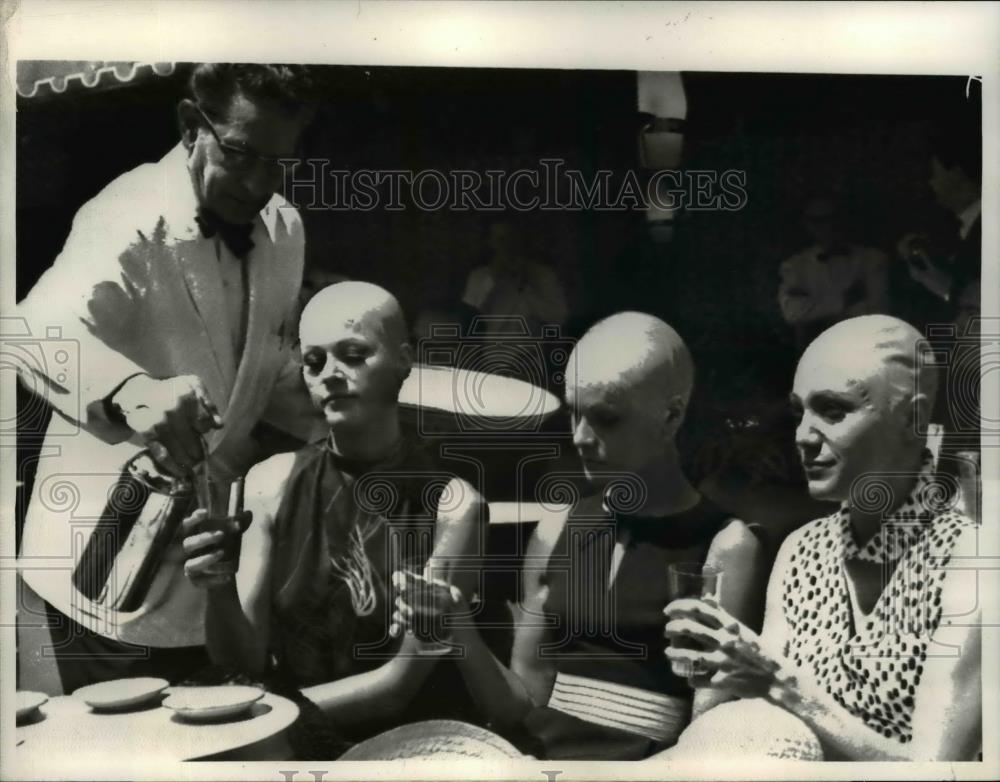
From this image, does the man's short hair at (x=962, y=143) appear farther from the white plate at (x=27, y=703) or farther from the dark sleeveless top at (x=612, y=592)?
the white plate at (x=27, y=703)

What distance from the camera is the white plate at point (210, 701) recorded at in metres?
3.43

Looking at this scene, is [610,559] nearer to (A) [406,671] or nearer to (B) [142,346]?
(A) [406,671]

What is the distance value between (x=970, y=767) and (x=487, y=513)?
1.64 meters

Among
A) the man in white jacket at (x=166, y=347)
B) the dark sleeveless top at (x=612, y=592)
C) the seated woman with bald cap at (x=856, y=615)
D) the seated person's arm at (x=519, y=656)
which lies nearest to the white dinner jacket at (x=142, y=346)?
the man in white jacket at (x=166, y=347)

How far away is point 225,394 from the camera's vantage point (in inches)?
136

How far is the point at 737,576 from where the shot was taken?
3.52m

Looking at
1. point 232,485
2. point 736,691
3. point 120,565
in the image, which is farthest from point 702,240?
point 120,565

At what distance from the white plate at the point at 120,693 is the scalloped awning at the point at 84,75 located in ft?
5.67

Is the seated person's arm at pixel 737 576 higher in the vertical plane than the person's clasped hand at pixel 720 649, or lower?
higher

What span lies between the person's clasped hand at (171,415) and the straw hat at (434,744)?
0.98 meters

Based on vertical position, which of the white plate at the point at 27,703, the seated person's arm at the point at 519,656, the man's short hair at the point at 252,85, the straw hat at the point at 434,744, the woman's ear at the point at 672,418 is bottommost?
the straw hat at the point at 434,744

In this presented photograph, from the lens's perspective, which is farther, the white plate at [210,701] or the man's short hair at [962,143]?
the man's short hair at [962,143]

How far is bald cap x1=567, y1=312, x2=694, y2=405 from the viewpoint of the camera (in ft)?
11.4

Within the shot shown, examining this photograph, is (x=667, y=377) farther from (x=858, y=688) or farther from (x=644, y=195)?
(x=858, y=688)
